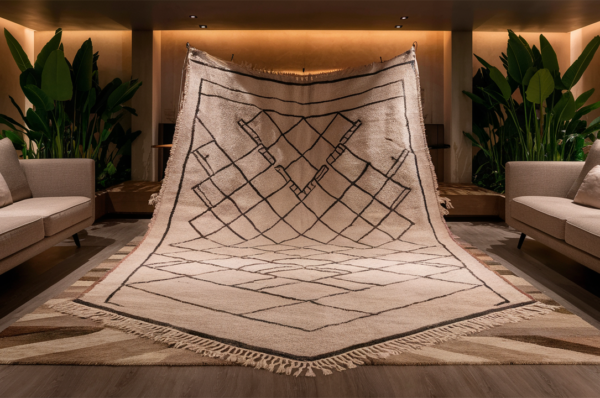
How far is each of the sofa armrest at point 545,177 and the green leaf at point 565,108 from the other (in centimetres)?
96

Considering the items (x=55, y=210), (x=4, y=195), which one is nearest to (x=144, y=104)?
(x=4, y=195)

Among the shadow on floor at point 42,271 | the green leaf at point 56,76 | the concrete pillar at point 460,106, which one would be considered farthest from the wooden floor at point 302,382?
the concrete pillar at point 460,106

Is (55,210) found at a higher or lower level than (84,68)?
lower

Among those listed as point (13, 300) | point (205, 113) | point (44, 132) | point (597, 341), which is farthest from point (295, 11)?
point (597, 341)

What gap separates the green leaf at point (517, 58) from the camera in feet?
11.7

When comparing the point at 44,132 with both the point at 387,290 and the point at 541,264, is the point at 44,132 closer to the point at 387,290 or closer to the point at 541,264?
the point at 387,290

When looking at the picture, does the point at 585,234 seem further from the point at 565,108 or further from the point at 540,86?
the point at 565,108

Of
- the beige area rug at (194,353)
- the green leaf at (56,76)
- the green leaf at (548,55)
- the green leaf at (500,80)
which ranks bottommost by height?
the beige area rug at (194,353)

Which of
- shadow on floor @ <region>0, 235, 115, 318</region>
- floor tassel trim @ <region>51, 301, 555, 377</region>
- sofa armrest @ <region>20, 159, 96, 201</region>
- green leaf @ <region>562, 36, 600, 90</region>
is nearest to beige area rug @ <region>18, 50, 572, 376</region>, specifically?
floor tassel trim @ <region>51, 301, 555, 377</region>

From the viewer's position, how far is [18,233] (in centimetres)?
184

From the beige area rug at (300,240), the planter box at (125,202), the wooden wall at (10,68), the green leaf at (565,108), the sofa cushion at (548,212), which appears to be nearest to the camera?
the beige area rug at (300,240)

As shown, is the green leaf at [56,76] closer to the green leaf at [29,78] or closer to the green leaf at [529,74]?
the green leaf at [29,78]

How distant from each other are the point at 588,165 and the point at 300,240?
1.62 meters

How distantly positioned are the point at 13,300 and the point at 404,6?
143 inches
